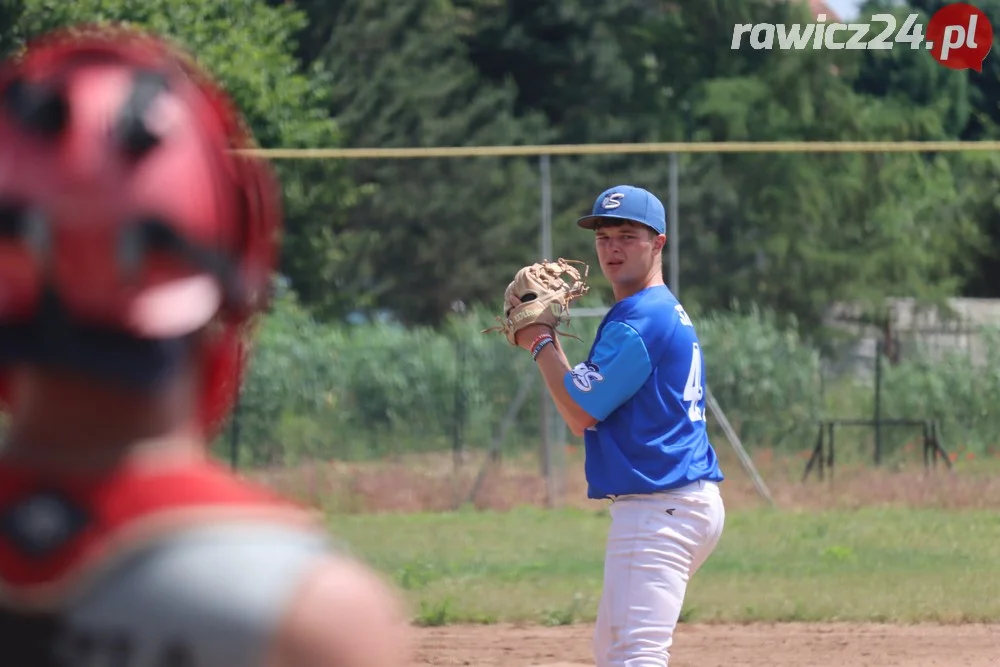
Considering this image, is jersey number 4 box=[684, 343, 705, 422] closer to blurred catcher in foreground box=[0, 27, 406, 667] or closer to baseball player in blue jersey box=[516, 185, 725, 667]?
baseball player in blue jersey box=[516, 185, 725, 667]

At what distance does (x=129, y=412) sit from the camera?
42.0 inches

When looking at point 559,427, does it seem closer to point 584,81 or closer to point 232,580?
point 232,580

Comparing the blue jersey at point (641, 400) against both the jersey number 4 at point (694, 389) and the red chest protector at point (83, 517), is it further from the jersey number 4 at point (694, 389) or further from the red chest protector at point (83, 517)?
the red chest protector at point (83, 517)

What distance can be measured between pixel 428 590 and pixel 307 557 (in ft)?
25.4

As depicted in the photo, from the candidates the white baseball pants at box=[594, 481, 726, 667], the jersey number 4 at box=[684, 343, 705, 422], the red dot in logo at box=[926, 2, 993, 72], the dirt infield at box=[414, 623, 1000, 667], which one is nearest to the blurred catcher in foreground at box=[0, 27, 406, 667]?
the white baseball pants at box=[594, 481, 726, 667]

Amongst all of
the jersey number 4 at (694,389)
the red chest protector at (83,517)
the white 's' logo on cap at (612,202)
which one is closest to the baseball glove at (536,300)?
the white 's' logo on cap at (612,202)

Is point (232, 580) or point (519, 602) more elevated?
point (232, 580)

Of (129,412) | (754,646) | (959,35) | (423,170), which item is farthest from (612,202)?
(423,170)

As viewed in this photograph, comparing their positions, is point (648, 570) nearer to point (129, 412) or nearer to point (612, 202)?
point (612, 202)

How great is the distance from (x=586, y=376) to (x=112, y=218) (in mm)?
3391

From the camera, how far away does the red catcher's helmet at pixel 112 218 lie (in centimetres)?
102

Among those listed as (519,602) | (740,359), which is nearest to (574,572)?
(519,602)

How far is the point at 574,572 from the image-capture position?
9.12 m

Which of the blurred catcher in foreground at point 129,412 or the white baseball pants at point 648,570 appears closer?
the blurred catcher in foreground at point 129,412
